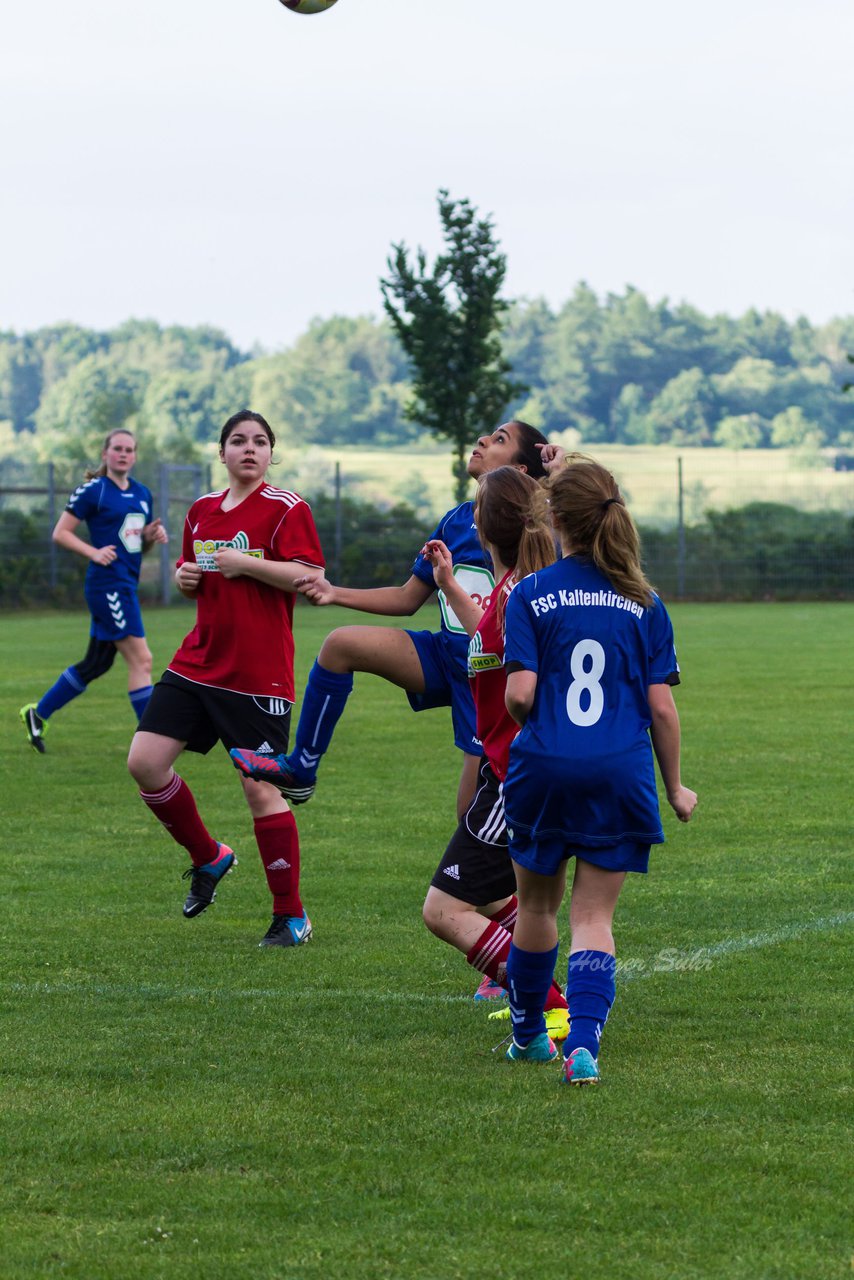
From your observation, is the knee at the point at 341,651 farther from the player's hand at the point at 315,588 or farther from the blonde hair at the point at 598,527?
the blonde hair at the point at 598,527

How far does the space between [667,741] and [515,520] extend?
82 centimetres

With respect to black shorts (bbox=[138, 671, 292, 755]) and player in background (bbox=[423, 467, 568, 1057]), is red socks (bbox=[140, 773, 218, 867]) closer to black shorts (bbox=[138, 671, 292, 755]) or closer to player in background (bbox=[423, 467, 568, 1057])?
black shorts (bbox=[138, 671, 292, 755])

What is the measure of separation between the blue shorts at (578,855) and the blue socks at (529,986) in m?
0.32

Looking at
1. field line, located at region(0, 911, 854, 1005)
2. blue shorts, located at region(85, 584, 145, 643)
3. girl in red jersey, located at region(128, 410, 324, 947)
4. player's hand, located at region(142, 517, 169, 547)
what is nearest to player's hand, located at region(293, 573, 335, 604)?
girl in red jersey, located at region(128, 410, 324, 947)

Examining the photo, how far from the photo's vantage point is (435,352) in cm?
3419

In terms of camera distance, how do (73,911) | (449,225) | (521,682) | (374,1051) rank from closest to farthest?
1. (521,682)
2. (374,1051)
3. (73,911)
4. (449,225)

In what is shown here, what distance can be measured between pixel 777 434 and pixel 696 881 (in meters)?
108

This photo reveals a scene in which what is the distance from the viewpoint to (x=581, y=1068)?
434 cm

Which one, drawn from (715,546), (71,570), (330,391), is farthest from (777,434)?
(71,570)

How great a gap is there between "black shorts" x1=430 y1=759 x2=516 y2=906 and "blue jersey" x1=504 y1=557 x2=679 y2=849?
624 mm

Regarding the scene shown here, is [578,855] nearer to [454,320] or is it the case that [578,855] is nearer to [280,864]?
[280,864]

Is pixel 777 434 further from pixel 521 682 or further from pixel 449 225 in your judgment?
pixel 521 682

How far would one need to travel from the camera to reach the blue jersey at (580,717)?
4.29 m

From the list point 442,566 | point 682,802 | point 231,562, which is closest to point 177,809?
point 231,562
